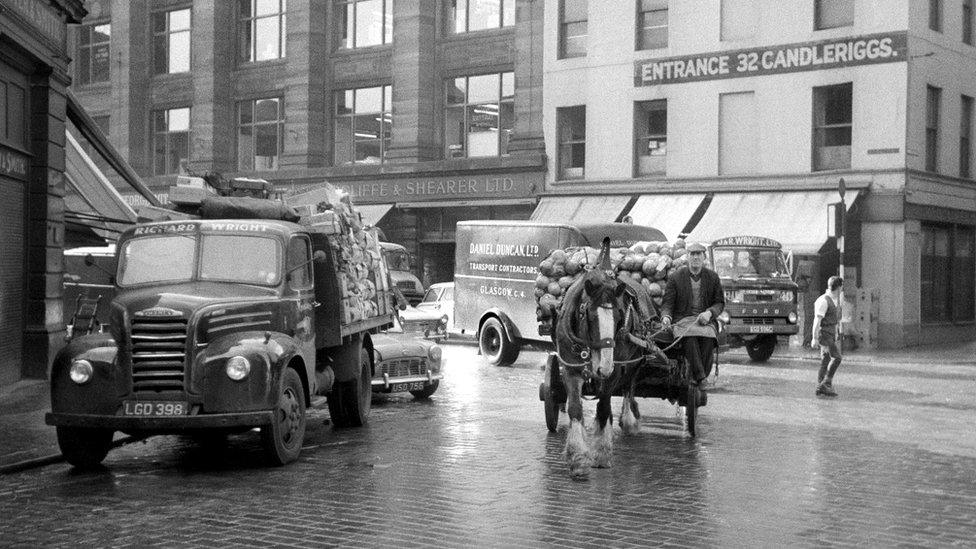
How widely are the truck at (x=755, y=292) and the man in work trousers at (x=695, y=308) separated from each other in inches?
512

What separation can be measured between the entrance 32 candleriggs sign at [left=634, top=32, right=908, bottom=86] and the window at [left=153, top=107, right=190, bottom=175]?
18770 millimetres

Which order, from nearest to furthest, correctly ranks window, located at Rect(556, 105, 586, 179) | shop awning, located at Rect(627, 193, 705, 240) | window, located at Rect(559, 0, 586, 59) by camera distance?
shop awning, located at Rect(627, 193, 705, 240), window, located at Rect(559, 0, 586, 59), window, located at Rect(556, 105, 586, 179)

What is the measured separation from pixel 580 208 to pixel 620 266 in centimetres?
2414

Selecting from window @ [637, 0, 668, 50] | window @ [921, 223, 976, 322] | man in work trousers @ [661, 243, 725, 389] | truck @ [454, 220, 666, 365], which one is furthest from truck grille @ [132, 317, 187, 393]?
window @ [637, 0, 668, 50]

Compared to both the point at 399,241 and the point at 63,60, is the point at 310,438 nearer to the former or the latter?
the point at 63,60

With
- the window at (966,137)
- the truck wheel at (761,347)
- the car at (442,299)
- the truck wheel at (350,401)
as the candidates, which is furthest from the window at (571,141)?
the truck wheel at (350,401)

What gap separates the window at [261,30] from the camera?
1815 inches

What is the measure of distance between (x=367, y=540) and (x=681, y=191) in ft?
97.1

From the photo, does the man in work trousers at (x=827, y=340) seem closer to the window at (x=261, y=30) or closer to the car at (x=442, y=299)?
the car at (x=442, y=299)

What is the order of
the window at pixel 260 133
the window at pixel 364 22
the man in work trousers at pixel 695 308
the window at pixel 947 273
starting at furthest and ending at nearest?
the window at pixel 260 133 < the window at pixel 364 22 < the window at pixel 947 273 < the man in work trousers at pixel 695 308

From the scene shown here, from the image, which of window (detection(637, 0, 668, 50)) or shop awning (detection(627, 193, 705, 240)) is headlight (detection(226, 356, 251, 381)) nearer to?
shop awning (detection(627, 193, 705, 240))

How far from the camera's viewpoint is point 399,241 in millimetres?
42844

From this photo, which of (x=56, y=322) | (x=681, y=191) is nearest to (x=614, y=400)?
(x=56, y=322)

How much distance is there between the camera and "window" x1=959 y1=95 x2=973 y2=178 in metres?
36.4
